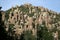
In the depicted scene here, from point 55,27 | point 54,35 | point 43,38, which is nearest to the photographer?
point 43,38

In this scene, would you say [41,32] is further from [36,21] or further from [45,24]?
[36,21]

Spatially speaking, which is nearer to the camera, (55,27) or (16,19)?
(55,27)

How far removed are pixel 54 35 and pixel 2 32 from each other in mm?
81527

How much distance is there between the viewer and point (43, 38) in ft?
453

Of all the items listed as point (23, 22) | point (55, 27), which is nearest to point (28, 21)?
point (23, 22)

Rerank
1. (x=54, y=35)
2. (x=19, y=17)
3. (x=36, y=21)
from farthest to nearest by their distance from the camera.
A: 1. (x=19, y=17)
2. (x=36, y=21)
3. (x=54, y=35)

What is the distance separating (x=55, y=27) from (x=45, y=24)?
568 centimetres

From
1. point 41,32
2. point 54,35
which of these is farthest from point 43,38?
point 54,35

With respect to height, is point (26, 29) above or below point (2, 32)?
below

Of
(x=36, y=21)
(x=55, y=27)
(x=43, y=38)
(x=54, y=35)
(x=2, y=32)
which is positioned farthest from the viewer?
(x=36, y=21)

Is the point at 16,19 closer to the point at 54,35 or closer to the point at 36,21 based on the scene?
the point at 36,21

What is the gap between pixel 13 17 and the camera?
18662cm

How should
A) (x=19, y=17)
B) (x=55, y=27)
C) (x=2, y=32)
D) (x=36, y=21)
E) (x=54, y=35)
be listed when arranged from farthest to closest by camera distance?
1. (x=19, y=17)
2. (x=36, y=21)
3. (x=55, y=27)
4. (x=54, y=35)
5. (x=2, y=32)

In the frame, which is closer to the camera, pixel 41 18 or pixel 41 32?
pixel 41 32
